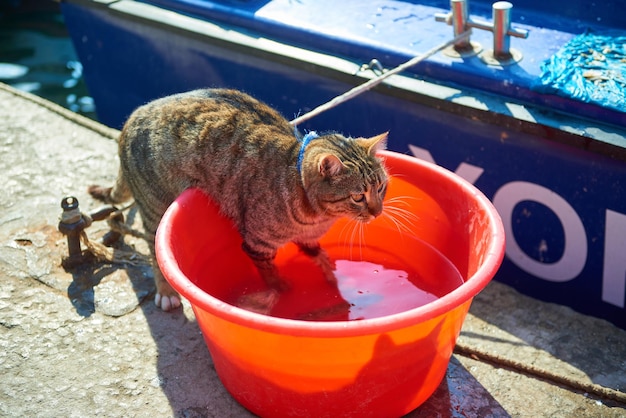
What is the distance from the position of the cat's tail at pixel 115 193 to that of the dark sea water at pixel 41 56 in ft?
7.93

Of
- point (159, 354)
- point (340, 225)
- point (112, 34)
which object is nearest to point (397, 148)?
point (340, 225)

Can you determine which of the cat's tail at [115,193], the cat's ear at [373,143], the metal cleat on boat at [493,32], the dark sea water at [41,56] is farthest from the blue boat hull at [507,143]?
the dark sea water at [41,56]

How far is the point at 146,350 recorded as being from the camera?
2.62 meters

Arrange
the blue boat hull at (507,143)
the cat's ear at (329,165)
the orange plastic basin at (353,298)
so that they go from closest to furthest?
the orange plastic basin at (353,298) → the cat's ear at (329,165) → the blue boat hull at (507,143)

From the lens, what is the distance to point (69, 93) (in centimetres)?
577

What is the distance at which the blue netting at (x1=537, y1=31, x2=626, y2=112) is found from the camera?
2.83 meters

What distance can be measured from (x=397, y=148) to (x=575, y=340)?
1255 millimetres

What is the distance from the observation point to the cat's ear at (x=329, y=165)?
2.33 m

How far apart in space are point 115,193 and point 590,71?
2297 millimetres

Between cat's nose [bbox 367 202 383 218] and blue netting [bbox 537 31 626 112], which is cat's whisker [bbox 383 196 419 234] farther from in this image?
blue netting [bbox 537 31 626 112]

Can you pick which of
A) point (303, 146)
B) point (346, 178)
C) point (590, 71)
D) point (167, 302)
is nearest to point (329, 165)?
point (346, 178)

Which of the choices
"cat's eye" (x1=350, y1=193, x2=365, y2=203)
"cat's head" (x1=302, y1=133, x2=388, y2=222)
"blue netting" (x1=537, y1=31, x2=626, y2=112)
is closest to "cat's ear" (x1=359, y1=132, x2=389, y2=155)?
"cat's head" (x1=302, y1=133, x2=388, y2=222)

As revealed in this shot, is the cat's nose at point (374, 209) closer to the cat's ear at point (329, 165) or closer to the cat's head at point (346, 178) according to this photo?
the cat's head at point (346, 178)

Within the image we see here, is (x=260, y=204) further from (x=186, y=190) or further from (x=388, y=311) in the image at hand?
(x=388, y=311)
